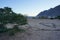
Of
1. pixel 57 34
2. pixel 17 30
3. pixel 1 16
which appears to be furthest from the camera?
pixel 57 34

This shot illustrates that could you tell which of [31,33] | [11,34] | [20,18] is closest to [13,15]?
[20,18]

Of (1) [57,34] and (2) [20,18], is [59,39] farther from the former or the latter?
(2) [20,18]

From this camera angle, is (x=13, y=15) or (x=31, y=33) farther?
(x=31, y=33)

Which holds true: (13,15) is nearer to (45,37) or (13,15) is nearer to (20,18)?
(20,18)

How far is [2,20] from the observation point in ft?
51.8

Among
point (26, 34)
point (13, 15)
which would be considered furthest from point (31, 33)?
point (13, 15)

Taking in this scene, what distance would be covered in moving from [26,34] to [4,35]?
226 centimetres

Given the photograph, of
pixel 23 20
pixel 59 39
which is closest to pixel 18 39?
pixel 23 20

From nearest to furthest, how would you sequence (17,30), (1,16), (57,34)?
(1,16), (17,30), (57,34)

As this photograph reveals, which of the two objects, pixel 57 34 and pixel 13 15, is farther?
pixel 57 34

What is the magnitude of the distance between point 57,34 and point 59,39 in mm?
1768

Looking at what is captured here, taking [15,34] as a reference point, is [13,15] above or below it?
above

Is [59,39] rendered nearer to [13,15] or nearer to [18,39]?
[18,39]

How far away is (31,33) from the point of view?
59.6ft
